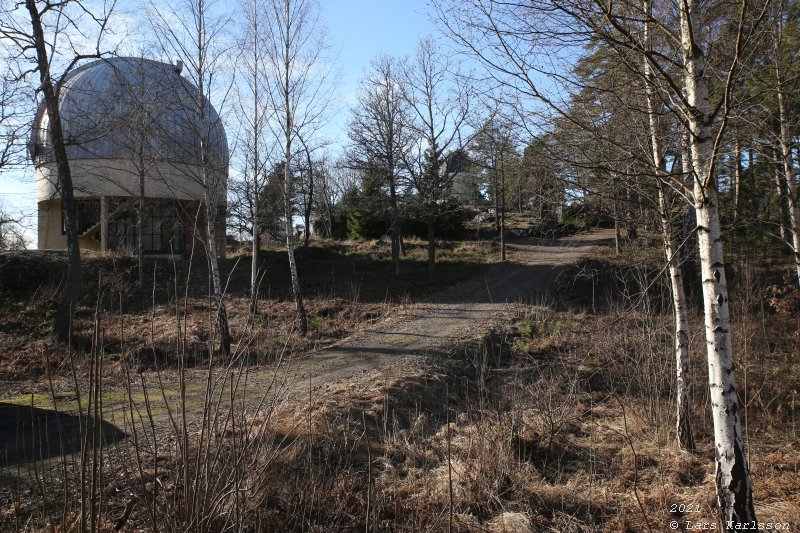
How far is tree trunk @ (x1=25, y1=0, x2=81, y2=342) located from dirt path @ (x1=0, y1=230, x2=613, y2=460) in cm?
351

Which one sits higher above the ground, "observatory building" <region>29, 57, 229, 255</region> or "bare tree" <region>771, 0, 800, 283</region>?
"observatory building" <region>29, 57, 229, 255</region>

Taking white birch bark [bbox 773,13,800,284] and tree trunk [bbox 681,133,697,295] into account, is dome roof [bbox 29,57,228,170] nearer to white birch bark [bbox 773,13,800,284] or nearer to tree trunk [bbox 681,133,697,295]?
tree trunk [bbox 681,133,697,295]

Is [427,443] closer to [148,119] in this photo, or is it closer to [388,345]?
[388,345]

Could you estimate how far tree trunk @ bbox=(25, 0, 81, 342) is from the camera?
1231 cm

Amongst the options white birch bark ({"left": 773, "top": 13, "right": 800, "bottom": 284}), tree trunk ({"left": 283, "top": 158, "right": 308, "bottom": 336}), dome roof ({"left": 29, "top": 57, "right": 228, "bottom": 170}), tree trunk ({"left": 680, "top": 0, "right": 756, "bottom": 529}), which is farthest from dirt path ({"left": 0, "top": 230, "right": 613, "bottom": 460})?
dome roof ({"left": 29, "top": 57, "right": 228, "bottom": 170})

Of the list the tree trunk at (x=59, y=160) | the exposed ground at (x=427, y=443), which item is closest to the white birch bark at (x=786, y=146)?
the exposed ground at (x=427, y=443)

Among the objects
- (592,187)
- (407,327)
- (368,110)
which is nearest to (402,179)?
(368,110)

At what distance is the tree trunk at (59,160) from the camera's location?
12.3 metres

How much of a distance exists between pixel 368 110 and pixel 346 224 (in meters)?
14.2

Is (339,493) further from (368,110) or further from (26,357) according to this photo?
(368,110)

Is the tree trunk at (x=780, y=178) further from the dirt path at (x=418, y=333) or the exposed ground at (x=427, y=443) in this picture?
the dirt path at (x=418, y=333)

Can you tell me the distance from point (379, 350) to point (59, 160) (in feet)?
29.0

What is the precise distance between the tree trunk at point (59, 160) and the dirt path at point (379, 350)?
3512 millimetres

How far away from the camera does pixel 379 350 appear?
12.8m
